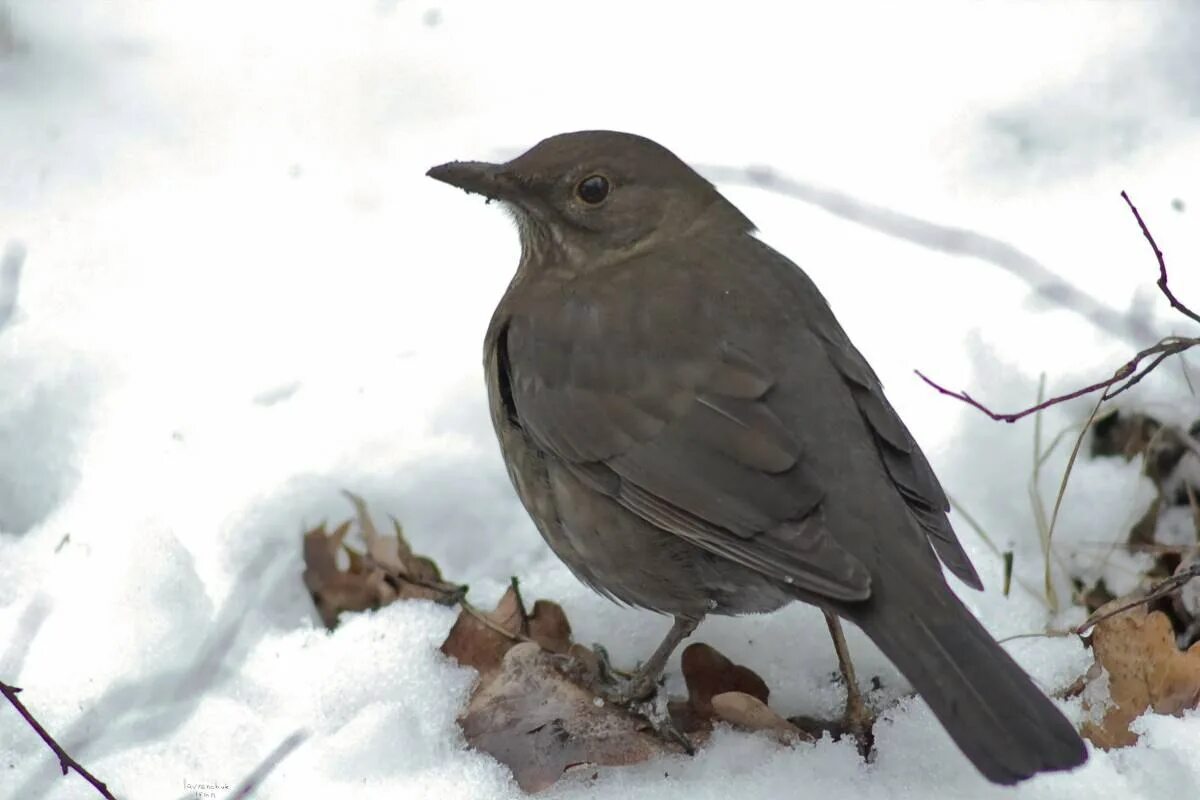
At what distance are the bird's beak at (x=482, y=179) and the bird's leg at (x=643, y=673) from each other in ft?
4.01

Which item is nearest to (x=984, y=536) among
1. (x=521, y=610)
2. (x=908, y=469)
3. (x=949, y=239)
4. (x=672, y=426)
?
(x=908, y=469)

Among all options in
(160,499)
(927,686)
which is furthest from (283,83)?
Answer: (927,686)

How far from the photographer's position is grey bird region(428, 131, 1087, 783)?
300cm

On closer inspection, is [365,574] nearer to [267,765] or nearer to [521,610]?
[521,610]

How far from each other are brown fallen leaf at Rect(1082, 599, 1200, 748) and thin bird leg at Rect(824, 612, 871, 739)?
1.55ft

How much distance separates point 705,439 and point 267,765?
1188 mm

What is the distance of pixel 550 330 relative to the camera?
379cm

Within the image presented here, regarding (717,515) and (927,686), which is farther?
(717,515)

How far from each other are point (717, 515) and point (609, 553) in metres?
0.37

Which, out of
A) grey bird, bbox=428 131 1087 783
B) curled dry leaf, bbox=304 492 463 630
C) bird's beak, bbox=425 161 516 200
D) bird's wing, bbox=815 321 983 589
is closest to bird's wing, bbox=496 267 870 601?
grey bird, bbox=428 131 1087 783

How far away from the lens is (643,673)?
11.8ft

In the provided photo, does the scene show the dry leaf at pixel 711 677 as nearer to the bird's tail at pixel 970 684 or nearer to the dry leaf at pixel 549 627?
the dry leaf at pixel 549 627

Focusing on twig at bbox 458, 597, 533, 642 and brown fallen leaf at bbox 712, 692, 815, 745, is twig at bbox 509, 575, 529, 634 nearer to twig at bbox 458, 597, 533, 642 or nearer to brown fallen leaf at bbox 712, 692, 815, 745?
twig at bbox 458, 597, 533, 642

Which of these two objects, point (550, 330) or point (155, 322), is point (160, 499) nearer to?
point (155, 322)
